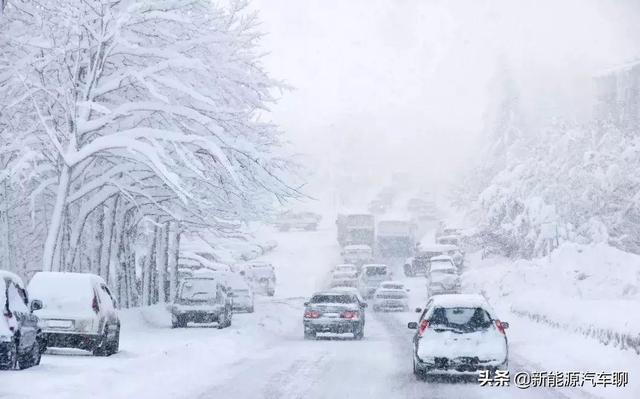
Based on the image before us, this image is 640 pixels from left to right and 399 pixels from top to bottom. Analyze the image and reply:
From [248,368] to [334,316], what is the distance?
35.2 feet

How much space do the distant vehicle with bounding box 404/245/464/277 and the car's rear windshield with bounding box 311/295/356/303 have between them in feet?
121

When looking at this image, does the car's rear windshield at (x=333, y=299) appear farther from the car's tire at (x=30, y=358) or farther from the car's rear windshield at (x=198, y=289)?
the car's tire at (x=30, y=358)

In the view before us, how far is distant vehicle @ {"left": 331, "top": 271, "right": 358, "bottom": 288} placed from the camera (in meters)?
58.8

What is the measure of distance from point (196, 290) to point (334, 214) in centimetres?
8783


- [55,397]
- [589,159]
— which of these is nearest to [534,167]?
[589,159]

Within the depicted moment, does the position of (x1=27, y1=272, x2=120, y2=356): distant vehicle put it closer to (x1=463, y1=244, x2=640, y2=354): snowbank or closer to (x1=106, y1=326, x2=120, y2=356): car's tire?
(x1=106, y1=326, x2=120, y2=356): car's tire

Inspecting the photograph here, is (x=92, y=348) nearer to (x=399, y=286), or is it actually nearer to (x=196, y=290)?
(x=196, y=290)

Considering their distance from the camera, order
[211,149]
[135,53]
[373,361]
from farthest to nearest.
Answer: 1. [135,53]
2. [211,149]
3. [373,361]

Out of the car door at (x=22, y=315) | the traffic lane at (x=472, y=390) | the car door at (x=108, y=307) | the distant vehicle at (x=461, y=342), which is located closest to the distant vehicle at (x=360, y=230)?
the car door at (x=108, y=307)

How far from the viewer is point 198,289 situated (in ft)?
111

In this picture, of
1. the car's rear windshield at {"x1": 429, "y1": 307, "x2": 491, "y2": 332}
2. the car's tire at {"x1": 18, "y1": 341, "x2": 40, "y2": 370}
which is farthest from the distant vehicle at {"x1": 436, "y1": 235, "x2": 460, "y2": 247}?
the car's tire at {"x1": 18, "y1": 341, "x2": 40, "y2": 370}

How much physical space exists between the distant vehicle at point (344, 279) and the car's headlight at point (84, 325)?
126ft

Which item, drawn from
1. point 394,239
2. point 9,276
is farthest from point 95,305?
point 394,239

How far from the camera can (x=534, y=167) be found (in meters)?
76.5
